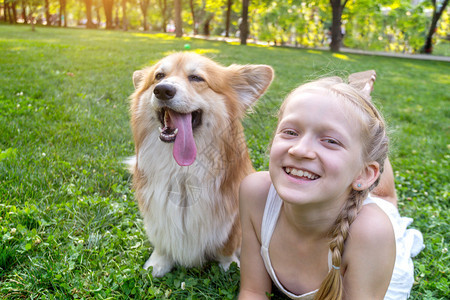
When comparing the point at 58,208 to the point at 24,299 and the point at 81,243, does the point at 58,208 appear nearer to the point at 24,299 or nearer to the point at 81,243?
the point at 81,243

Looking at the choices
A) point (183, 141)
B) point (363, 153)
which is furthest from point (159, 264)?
point (363, 153)

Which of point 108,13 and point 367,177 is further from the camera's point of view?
point 108,13

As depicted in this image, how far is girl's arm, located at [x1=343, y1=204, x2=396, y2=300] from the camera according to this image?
1.66 meters

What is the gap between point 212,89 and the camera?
8.04 ft

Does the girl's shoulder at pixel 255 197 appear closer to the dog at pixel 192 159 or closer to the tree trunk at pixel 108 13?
the dog at pixel 192 159

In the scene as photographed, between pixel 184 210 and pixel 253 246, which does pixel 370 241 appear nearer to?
pixel 253 246

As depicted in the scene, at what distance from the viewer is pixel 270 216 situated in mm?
1993

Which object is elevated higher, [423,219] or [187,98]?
[187,98]

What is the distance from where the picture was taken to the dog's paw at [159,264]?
238 centimetres

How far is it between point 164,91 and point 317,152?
3.58 ft

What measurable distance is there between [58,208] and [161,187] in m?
0.96

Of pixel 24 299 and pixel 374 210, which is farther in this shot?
pixel 24 299

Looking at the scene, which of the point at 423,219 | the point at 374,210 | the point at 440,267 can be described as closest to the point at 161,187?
the point at 374,210

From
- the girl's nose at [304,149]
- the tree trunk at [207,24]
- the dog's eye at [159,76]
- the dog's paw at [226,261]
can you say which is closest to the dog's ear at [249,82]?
the dog's eye at [159,76]
